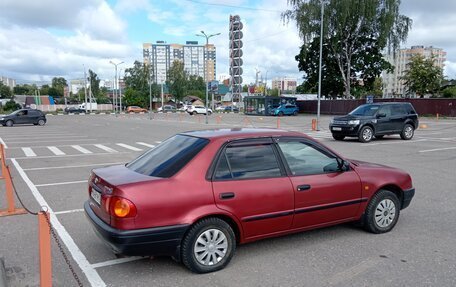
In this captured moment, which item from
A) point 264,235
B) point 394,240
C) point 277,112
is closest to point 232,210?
point 264,235

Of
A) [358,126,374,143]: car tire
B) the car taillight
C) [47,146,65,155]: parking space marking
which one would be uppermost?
the car taillight

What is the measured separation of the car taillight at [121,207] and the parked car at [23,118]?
108 ft

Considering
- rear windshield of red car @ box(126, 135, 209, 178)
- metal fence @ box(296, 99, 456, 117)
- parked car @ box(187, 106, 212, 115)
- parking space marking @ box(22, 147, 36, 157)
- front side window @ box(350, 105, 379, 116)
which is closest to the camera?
rear windshield of red car @ box(126, 135, 209, 178)

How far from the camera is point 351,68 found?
165ft

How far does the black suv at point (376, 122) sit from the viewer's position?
16891 mm

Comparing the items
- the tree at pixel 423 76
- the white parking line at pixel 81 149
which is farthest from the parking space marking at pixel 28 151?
the tree at pixel 423 76

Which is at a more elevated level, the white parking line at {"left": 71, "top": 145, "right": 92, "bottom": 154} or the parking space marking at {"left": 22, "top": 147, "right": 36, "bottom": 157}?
the white parking line at {"left": 71, "top": 145, "right": 92, "bottom": 154}

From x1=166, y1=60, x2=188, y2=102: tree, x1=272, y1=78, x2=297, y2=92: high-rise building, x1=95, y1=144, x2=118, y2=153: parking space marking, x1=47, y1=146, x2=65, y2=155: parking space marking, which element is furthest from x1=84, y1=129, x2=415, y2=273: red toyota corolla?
x1=272, y1=78, x2=297, y2=92: high-rise building

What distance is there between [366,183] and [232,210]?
196cm

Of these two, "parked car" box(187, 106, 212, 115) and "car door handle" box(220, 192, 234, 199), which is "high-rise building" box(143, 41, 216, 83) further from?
"car door handle" box(220, 192, 234, 199)

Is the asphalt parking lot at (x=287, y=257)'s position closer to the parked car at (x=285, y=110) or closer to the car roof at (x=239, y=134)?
the car roof at (x=239, y=134)

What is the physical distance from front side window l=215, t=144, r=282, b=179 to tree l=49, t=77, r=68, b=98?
140591mm

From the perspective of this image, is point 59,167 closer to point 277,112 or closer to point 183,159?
point 183,159

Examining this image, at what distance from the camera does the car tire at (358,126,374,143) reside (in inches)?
662
